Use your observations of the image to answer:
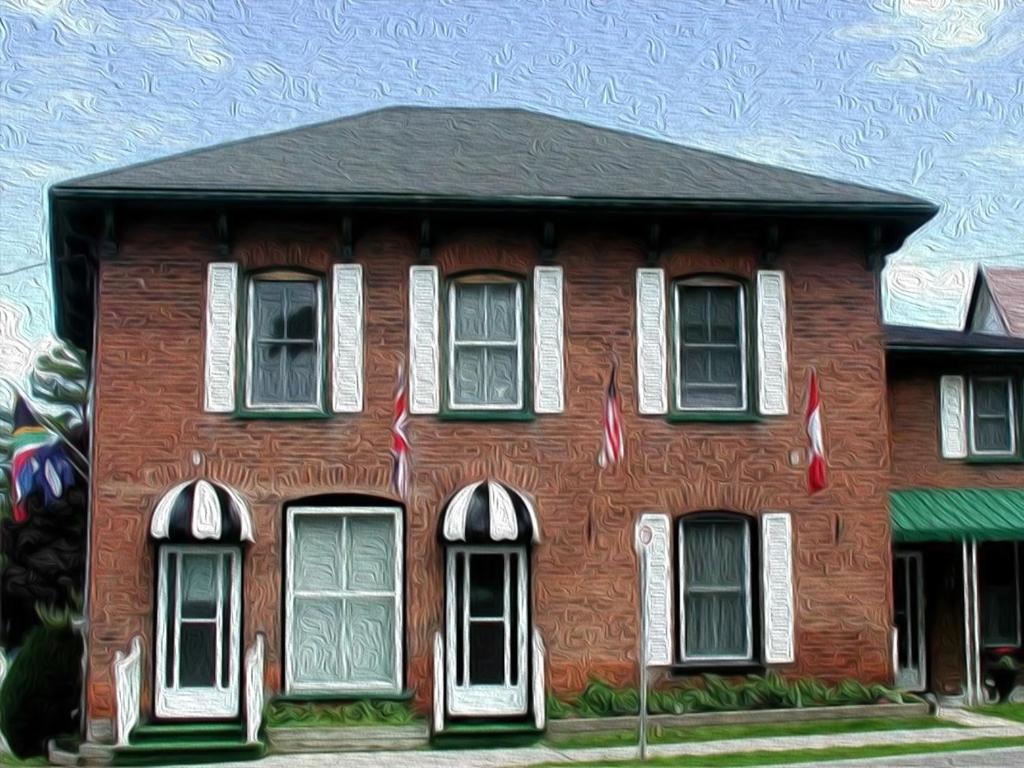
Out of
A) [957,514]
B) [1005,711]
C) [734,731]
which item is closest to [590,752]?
[734,731]

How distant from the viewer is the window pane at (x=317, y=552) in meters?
17.4

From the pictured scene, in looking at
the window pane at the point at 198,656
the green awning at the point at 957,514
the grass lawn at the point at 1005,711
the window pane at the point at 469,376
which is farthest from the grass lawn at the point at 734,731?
the window pane at the point at 469,376

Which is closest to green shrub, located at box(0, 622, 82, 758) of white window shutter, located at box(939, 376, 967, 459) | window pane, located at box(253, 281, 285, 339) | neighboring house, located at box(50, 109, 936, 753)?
neighboring house, located at box(50, 109, 936, 753)

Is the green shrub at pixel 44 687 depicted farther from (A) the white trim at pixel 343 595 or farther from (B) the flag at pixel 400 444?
(B) the flag at pixel 400 444

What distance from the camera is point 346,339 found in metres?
17.7

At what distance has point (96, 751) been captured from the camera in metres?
16.3

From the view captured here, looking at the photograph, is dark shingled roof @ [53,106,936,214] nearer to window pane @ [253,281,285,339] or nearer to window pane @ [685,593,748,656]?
window pane @ [253,281,285,339]

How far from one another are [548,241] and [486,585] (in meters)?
4.30

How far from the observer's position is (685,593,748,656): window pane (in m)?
17.9

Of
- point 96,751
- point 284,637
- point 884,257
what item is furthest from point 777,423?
point 96,751

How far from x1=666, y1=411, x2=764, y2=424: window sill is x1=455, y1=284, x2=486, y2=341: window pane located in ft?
8.56

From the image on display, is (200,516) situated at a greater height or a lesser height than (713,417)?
lesser

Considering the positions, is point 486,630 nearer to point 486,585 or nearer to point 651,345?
point 486,585

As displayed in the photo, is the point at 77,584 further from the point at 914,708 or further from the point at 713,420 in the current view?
the point at 914,708
